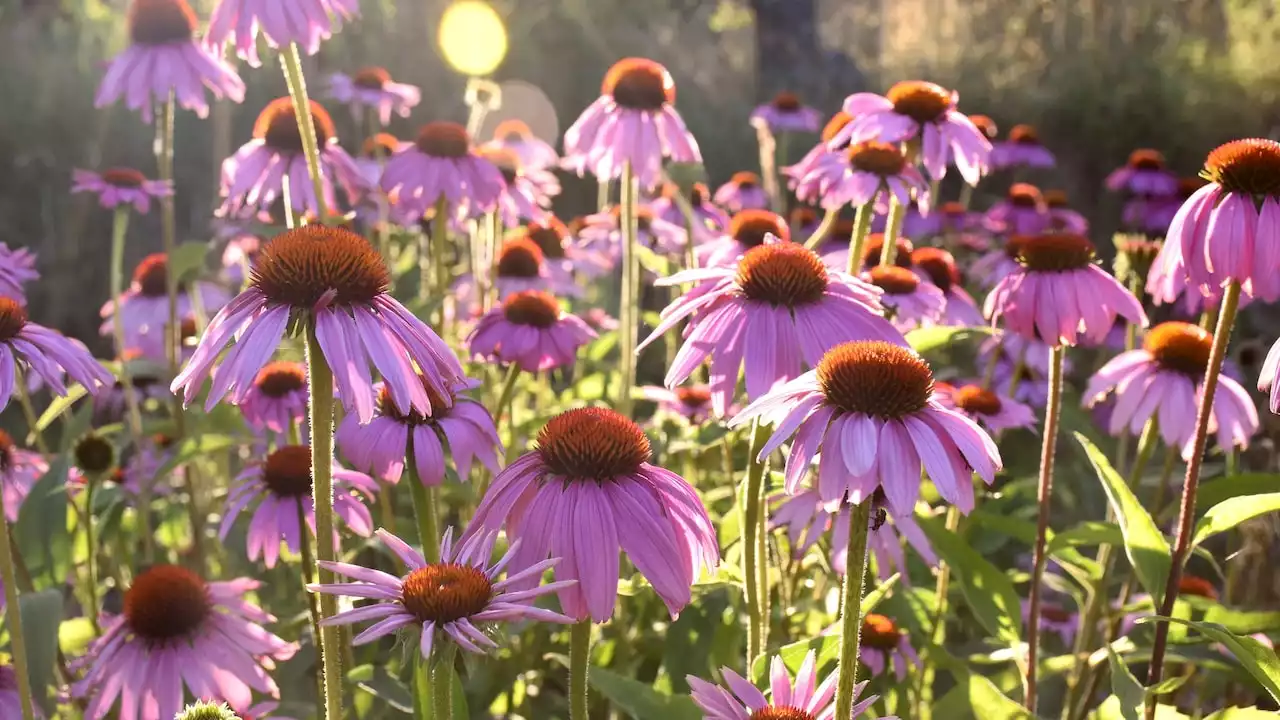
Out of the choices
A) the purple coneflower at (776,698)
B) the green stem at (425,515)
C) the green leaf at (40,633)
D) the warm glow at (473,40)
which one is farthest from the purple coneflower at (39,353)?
the warm glow at (473,40)

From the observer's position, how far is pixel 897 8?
14.5 metres

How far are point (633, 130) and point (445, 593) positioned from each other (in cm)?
151

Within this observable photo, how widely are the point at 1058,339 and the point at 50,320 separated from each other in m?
4.49

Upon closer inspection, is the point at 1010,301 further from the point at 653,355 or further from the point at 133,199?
the point at 653,355

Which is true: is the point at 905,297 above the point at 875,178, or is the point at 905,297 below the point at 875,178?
below

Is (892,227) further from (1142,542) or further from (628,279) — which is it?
(1142,542)

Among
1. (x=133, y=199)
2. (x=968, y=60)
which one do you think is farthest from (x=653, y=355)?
(x=968, y=60)

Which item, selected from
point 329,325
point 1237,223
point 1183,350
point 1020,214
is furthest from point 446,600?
point 1020,214

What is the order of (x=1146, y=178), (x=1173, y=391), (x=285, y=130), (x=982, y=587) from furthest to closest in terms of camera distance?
(x=1146, y=178) → (x=285, y=130) → (x=1173, y=391) → (x=982, y=587)

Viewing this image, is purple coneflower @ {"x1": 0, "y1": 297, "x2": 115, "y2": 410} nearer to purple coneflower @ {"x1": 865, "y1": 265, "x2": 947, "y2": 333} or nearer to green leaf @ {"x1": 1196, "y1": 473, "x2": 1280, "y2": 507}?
purple coneflower @ {"x1": 865, "y1": 265, "x2": 947, "y2": 333}

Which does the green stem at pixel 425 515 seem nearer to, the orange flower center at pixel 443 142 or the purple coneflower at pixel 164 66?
the purple coneflower at pixel 164 66

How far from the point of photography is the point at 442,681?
3.18 ft

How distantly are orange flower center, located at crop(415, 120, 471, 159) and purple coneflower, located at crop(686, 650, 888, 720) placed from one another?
1708 mm

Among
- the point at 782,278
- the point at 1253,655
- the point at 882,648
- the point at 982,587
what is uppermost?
the point at 782,278
